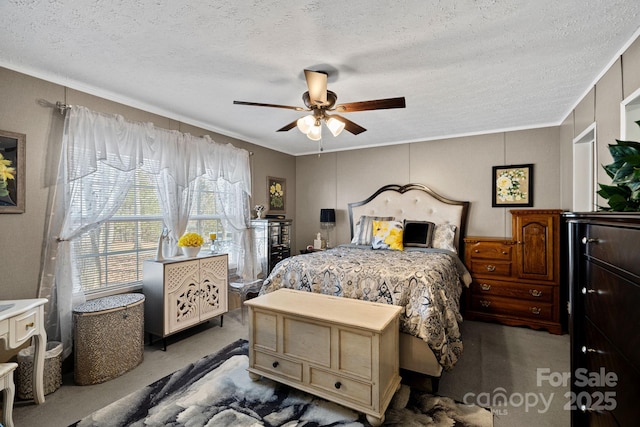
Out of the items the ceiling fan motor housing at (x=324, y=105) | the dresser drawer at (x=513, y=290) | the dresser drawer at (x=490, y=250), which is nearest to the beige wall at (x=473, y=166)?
the dresser drawer at (x=490, y=250)

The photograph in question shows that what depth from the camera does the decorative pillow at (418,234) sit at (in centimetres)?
401

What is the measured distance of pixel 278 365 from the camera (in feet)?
7.29

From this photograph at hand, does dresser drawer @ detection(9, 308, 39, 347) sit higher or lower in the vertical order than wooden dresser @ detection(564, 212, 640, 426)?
lower

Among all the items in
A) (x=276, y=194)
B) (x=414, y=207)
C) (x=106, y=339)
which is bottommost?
(x=106, y=339)

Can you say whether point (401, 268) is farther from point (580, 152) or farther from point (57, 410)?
point (57, 410)

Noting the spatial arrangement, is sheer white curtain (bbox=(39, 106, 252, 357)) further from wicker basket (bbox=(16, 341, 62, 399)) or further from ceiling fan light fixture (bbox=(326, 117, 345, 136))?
ceiling fan light fixture (bbox=(326, 117, 345, 136))

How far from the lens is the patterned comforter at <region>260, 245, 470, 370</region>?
7.34ft

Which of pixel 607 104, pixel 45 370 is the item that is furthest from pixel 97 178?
pixel 607 104

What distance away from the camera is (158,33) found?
6.10 feet

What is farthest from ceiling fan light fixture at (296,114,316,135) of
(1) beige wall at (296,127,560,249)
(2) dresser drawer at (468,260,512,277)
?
(2) dresser drawer at (468,260,512,277)

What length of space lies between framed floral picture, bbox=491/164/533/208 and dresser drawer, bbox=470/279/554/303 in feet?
3.66

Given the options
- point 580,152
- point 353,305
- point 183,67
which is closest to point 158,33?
point 183,67

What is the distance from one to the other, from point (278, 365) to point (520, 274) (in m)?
3.11

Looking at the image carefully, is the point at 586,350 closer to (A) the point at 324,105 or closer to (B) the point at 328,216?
(A) the point at 324,105
